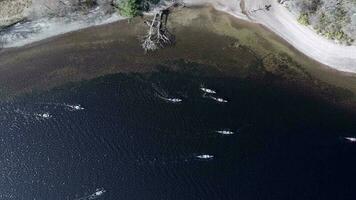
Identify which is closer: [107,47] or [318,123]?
[318,123]

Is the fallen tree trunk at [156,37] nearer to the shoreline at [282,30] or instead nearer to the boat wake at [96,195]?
the shoreline at [282,30]

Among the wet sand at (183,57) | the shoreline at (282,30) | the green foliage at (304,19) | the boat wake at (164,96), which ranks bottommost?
the boat wake at (164,96)

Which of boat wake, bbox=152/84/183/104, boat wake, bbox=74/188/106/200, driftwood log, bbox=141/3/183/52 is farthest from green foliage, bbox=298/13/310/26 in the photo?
boat wake, bbox=74/188/106/200

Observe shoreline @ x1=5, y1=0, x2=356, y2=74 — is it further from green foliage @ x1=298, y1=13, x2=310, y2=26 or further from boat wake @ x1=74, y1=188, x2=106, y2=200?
boat wake @ x1=74, y1=188, x2=106, y2=200

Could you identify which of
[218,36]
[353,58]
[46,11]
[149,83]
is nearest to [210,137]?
[149,83]

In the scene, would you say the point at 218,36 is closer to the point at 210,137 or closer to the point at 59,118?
the point at 210,137

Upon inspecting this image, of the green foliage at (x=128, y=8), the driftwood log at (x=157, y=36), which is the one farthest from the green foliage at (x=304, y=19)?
the green foliage at (x=128, y=8)
